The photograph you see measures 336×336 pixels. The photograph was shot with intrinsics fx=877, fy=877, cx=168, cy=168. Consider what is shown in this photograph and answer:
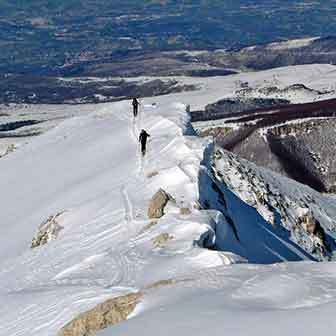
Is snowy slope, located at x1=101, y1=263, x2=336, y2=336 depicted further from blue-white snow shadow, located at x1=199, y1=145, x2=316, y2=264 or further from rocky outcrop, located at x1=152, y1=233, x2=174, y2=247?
A: blue-white snow shadow, located at x1=199, y1=145, x2=316, y2=264

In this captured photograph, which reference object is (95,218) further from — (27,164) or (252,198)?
(27,164)

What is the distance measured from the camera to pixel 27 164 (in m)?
58.7

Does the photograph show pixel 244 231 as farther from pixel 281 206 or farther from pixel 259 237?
pixel 281 206

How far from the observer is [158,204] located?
34.4 metres

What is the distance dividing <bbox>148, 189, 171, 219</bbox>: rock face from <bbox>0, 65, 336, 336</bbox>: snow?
1.16 feet

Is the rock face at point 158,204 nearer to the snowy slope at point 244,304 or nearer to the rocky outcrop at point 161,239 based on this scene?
the rocky outcrop at point 161,239

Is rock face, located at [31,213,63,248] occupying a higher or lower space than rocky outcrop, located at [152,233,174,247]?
lower

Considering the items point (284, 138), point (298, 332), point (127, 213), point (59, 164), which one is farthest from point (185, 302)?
point (284, 138)

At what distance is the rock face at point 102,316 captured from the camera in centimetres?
1933

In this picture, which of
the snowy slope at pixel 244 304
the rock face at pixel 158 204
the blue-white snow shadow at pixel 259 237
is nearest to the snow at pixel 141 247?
the snowy slope at pixel 244 304

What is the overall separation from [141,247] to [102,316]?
368 inches

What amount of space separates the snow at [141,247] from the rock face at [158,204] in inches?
13.9

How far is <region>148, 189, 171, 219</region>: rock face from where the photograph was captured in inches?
1333

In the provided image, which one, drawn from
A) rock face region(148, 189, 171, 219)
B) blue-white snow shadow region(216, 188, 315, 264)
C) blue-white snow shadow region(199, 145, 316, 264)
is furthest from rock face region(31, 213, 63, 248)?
blue-white snow shadow region(216, 188, 315, 264)
